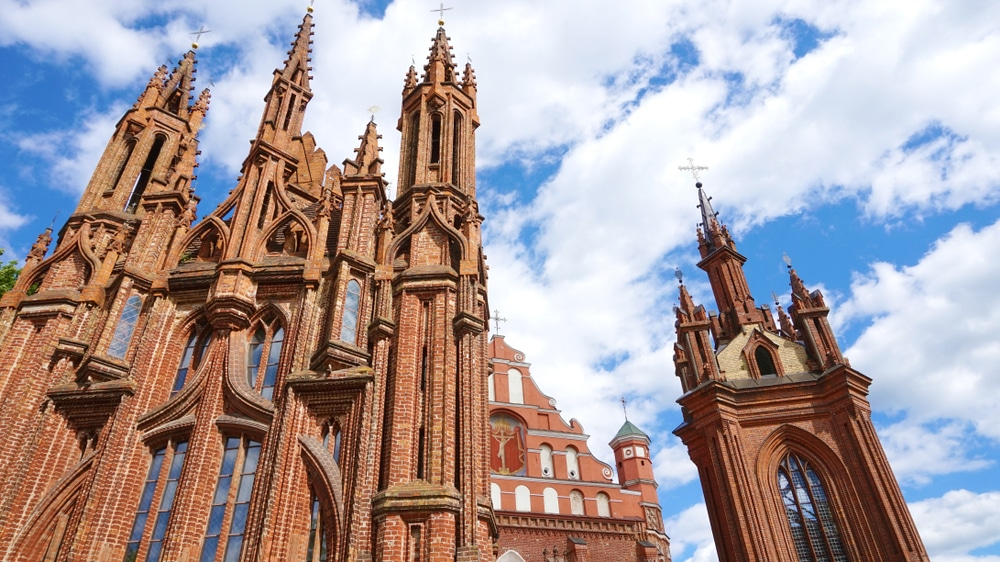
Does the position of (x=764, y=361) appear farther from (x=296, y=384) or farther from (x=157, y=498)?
(x=157, y=498)

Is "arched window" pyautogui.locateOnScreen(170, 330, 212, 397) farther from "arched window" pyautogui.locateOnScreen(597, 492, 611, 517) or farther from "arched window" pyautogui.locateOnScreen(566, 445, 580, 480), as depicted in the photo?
"arched window" pyautogui.locateOnScreen(597, 492, 611, 517)

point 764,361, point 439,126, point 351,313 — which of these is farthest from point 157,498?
point 764,361

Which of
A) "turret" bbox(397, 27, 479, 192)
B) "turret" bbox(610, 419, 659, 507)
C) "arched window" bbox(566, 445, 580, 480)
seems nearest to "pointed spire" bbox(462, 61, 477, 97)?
"turret" bbox(397, 27, 479, 192)

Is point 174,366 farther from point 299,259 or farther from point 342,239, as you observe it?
point 342,239

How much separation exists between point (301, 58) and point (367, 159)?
300 inches

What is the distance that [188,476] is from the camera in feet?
38.7

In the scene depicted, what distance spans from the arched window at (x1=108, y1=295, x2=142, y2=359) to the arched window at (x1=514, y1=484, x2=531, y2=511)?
634 inches

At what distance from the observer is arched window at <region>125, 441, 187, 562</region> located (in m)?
11.5

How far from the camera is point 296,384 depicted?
39.8 ft

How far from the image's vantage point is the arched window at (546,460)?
27.4 metres

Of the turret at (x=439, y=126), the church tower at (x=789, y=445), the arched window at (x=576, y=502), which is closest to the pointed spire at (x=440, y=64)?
the turret at (x=439, y=126)

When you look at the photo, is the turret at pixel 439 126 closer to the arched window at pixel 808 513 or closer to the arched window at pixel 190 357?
the arched window at pixel 190 357

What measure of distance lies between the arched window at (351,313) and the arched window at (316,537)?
3.11 m

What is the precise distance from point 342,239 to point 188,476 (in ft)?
18.0
